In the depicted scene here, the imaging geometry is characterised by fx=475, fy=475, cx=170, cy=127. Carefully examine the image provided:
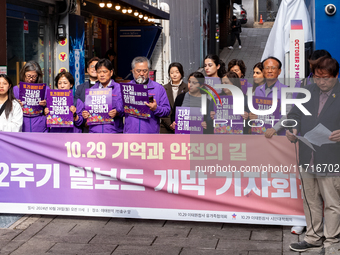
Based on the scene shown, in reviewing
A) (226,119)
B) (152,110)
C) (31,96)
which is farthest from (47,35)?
(226,119)

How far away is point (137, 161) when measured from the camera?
18.5 feet

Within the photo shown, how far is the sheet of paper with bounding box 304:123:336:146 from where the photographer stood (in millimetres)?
4637

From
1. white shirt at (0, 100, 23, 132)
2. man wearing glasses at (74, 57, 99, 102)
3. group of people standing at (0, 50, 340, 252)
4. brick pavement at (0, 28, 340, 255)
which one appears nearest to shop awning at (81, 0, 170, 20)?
man wearing glasses at (74, 57, 99, 102)

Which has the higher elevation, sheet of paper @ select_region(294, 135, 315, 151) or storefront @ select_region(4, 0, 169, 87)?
storefront @ select_region(4, 0, 169, 87)

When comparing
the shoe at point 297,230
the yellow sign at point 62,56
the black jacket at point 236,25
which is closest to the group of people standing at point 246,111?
the shoe at point 297,230

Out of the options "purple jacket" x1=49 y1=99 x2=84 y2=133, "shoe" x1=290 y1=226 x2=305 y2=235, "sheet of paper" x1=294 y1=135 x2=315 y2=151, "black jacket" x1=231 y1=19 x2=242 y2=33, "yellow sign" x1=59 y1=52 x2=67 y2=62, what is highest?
"black jacket" x1=231 y1=19 x2=242 y2=33

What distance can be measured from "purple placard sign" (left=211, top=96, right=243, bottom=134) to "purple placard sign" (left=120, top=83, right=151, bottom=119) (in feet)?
2.88

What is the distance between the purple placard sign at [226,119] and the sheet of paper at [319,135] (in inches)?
36.9

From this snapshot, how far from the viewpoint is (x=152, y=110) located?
597cm

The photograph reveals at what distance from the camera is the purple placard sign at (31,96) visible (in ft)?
20.3

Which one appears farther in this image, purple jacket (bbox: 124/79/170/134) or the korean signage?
purple jacket (bbox: 124/79/170/134)

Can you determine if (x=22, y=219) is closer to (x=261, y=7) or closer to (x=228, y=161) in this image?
(x=228, y=161)

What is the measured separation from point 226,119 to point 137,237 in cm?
168

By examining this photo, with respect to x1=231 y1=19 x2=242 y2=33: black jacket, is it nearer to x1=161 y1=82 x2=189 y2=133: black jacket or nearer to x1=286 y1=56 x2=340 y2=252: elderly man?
x1=161 y1=82 x2=189 y2=133: black jacket
